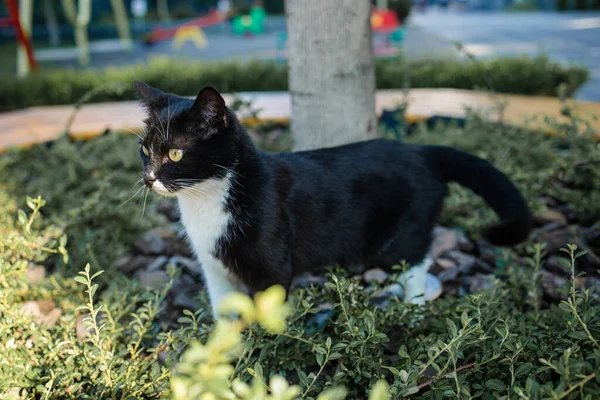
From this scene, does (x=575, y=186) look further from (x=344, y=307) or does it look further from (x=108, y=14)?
(x=108, y=14)

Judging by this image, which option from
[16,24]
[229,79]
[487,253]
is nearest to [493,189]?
[487,253]

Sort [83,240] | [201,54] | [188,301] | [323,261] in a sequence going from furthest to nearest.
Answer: [201,54] → [83,240] → [188,301] → [323,261]

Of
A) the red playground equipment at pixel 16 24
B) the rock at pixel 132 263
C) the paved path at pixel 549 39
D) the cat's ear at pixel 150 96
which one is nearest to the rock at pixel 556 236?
the cat's ear at pixel 150 96

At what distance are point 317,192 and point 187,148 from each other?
0.57 meters

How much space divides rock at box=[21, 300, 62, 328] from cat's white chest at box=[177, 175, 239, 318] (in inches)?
27.1

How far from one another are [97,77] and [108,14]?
2219cm

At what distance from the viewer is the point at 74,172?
344 cm

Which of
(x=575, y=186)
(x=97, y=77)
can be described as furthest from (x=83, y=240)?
(x=97, y=77)

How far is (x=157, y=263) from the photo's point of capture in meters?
2.74

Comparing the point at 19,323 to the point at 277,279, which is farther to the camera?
the point at 277,279

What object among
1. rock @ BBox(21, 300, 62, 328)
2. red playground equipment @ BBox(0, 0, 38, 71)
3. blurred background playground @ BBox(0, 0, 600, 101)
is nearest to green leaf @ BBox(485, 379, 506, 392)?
rock @ BBox(21, 300, 62, 328)

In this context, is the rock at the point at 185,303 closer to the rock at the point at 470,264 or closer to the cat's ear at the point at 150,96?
the cat's ear at the point at 150,96

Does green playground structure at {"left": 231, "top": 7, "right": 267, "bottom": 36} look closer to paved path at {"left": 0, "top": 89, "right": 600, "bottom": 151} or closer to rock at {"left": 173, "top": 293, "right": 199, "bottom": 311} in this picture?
paved path at {"left": 0, "top": 89, "right": 600, "bottom": 151}

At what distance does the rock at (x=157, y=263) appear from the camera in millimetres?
2703
